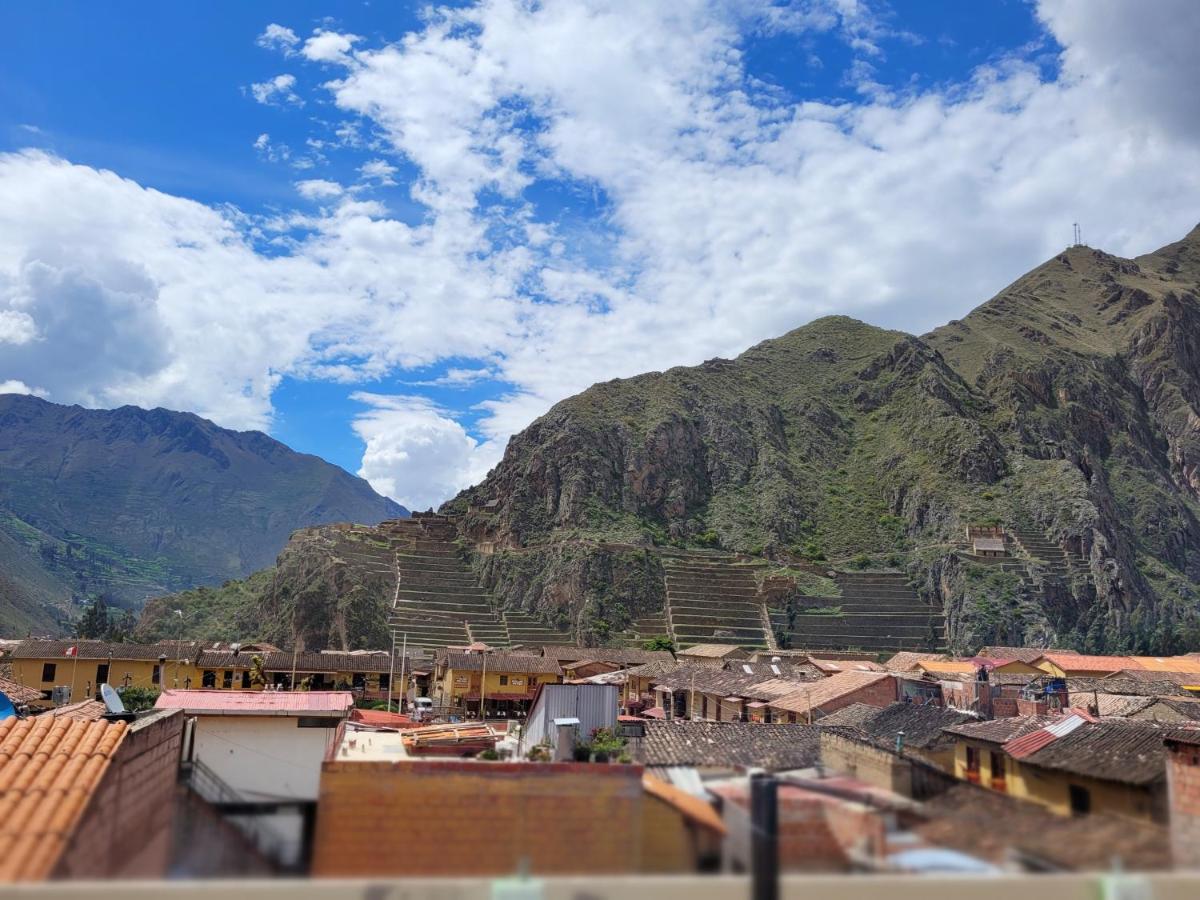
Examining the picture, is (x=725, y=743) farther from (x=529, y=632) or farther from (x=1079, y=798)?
(x=529, y=632)

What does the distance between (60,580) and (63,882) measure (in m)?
224

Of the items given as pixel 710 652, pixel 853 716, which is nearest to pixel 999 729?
pixel 853 716

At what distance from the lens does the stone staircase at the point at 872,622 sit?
291ft

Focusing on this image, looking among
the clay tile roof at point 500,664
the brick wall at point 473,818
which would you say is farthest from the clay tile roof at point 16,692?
the brick wall at point 473,818

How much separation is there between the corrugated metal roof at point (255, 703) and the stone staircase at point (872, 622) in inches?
3001

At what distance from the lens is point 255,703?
46.2 ft

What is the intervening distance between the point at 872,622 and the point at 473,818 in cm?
9372

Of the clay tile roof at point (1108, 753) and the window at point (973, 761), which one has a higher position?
the clay tile roof at point (1108, 753)

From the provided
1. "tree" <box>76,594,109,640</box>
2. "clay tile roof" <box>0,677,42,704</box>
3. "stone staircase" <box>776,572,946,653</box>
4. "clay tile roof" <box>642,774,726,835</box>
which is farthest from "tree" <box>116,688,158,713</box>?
"stone staircase" <box>776,572,946,653</box>

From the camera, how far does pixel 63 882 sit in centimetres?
356

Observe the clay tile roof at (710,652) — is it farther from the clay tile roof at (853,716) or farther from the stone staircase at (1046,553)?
the stone staircase at (1046,553)

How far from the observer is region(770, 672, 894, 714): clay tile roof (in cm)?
3288

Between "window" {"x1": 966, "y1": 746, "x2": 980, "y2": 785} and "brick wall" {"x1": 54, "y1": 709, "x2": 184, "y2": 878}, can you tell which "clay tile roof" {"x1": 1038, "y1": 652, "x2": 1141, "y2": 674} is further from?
"brick wall" {"x1": 54, "y1": 709, "x2": 184, "y2": 878}

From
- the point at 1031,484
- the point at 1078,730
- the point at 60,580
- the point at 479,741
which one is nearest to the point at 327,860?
the point at 479,741
